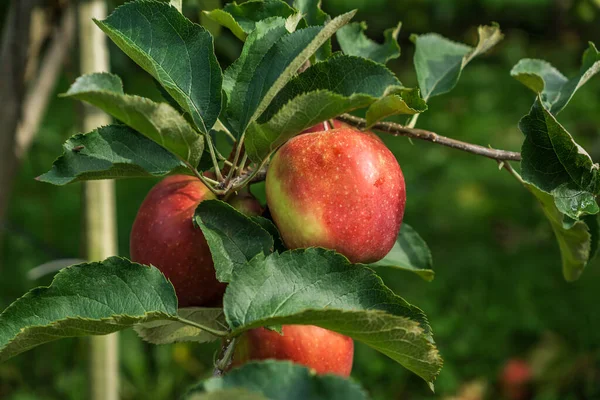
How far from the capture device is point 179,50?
0.56 meters

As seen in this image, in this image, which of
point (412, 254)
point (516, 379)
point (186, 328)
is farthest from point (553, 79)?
point (516, 379)

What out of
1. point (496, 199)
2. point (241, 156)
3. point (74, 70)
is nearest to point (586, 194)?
point (241, 156)

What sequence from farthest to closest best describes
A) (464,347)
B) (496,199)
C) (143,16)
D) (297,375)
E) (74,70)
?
(496,199), (464,347), (74,70), (143,16), (297,375)

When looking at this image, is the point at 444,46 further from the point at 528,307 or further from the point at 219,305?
the point at 528,307

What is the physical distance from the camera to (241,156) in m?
0.64

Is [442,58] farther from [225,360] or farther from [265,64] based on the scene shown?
[225,360]

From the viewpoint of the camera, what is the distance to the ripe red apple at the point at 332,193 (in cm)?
55

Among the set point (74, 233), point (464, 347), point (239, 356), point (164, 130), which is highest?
point (164, 130)

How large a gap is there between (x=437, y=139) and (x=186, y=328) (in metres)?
0.27

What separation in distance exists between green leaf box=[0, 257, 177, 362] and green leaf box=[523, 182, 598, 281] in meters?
0.32

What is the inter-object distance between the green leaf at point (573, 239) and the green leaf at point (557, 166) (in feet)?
0.08

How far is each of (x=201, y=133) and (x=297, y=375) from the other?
0.79ft

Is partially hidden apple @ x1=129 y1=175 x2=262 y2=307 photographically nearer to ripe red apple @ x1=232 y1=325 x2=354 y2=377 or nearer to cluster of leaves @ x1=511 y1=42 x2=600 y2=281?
ripe red apple @ x1=232 y1=325 x2=354 y2=377

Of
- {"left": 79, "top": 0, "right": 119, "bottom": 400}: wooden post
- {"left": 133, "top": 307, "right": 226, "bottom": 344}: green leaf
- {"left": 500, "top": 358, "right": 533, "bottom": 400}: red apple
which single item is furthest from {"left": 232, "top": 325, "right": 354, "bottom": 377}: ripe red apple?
{"left": 500, "top": 358, "right": 533, "bottom": 400}: red apple
